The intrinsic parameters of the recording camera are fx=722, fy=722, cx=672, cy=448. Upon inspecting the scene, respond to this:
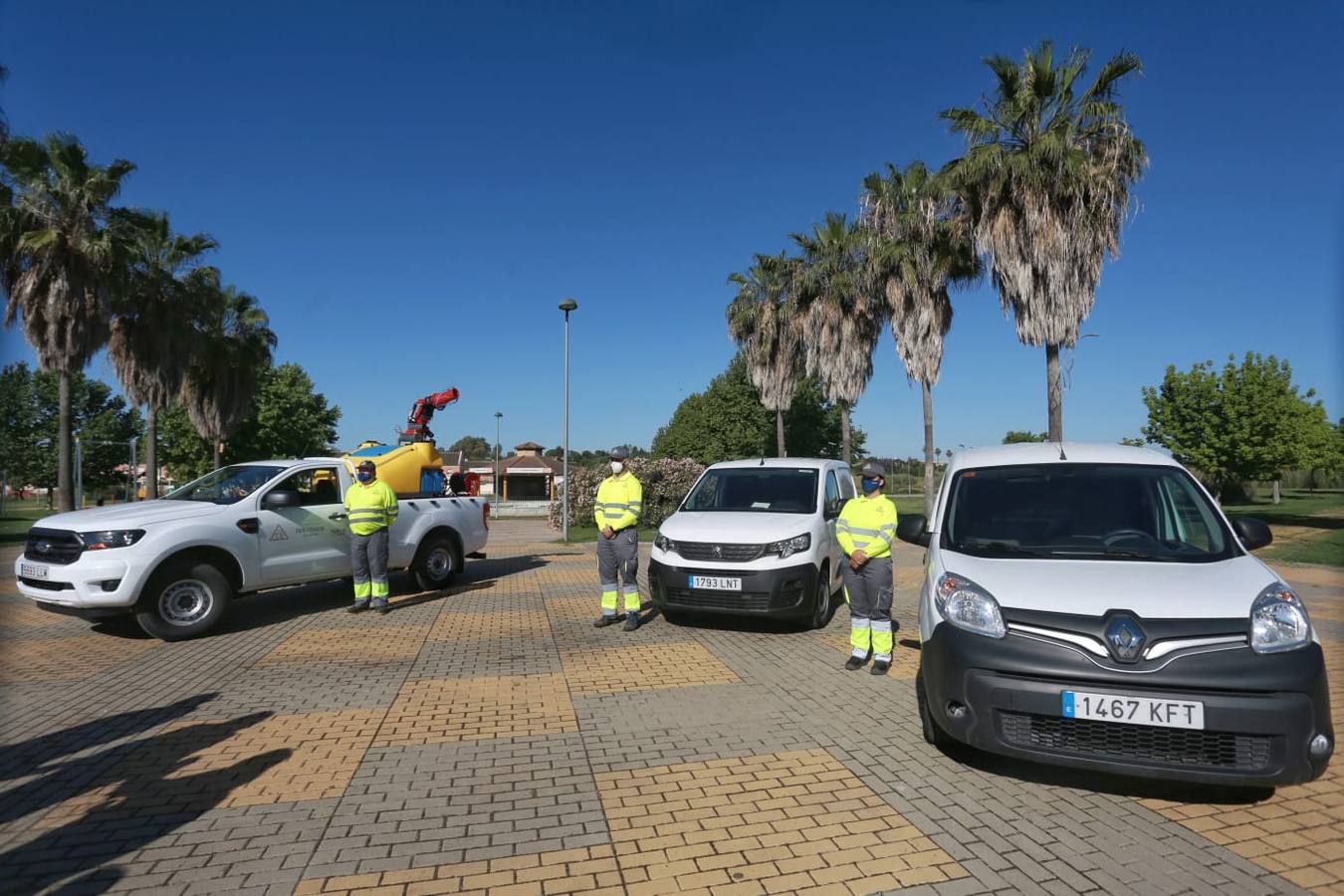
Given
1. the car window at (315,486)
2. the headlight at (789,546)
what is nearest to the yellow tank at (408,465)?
the car window at (315,486)

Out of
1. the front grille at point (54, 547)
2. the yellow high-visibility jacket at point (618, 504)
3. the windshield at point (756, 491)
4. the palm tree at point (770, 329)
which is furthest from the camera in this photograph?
the palm tree at point (770, 329)

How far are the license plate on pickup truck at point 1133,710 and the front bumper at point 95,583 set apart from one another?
314 inches

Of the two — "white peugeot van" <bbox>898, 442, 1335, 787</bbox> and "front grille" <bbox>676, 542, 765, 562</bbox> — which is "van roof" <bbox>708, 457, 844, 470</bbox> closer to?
"front grille" <bbox>676, 542, 765, 562</bbox>

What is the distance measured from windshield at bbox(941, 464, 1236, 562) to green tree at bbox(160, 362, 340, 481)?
45.6m

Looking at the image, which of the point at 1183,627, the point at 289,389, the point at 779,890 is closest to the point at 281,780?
the point at 779,890

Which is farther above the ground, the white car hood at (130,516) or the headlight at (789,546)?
the white car hood at (130,516)

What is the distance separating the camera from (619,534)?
308 inches

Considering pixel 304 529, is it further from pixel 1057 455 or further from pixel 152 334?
pixel 152 334

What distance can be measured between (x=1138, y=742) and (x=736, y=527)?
4468mm

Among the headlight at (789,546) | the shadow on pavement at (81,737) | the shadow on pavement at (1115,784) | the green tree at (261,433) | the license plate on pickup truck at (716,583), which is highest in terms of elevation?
the green tree at (261,433)

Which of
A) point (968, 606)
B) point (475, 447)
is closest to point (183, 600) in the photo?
point (968, 606)

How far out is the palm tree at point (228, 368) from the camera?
91.1ft

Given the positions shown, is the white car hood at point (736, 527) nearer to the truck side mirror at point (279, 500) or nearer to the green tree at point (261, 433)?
the truck side mirror at point (279, 500)

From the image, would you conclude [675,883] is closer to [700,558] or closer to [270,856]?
[270,856]
